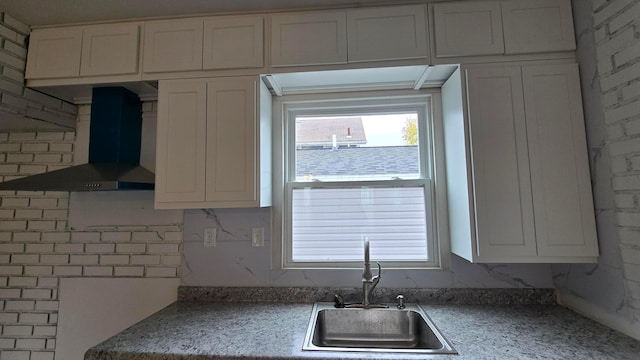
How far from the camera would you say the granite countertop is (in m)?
1.10

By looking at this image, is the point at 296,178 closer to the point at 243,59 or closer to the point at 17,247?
the point at 243,59

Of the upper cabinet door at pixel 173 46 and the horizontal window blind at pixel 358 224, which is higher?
the upper cabinet door at pixel 173 46

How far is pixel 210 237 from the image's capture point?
1.84 metres

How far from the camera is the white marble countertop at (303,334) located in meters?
1.10

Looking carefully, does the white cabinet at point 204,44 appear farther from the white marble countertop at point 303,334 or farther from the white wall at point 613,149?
the white wall at point 613,149

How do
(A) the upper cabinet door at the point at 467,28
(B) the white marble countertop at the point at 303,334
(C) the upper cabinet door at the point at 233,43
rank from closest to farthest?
1. (B) the white marble countertop at the point at 303,334
2. (A) the upper cabinet door at the point at 467,28
3. (C) the upper cabinet door at the point at 233,43

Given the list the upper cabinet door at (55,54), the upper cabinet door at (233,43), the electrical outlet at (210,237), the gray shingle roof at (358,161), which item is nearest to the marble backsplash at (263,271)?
the electrical outlet at (210,237)

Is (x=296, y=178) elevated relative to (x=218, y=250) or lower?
elevated

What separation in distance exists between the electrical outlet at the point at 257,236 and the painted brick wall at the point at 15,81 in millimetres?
1455

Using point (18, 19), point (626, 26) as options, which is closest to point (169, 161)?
point (18, 19)

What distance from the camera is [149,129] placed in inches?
76.8

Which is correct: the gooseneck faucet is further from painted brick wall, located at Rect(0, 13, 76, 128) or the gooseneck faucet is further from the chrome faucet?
painted brick wall, located at Rect(0, 13, 76, 128)

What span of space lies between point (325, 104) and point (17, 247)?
7.32 feet

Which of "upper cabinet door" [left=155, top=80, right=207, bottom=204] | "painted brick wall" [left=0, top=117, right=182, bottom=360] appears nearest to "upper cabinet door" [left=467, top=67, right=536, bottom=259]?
"upper cabinet door" [left=155, top=80, right=207, bottom=204]
